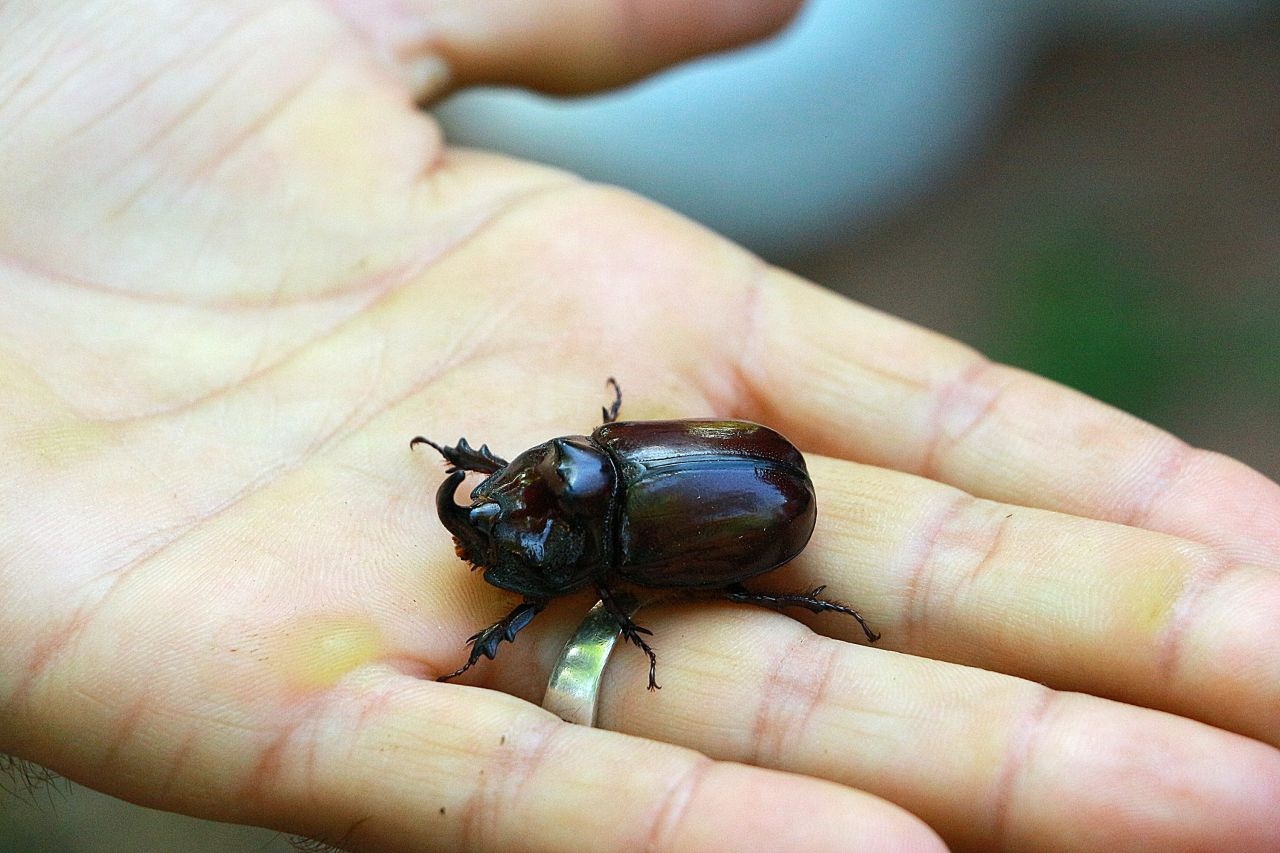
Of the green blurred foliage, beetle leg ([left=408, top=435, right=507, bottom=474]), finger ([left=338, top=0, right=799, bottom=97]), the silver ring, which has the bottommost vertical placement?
the green blurred foliage

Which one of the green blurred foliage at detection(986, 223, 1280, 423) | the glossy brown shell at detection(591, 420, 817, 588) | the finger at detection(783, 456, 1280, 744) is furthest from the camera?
the green blurred foliage at detection(986, 223, 1280, 423)

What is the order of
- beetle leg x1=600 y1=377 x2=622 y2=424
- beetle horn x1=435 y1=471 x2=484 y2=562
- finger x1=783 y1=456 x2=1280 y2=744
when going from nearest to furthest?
finger x1=783 y1=456 x2=1280 y2=744 < beetle horn x1=435 y1=471 x2=484 y2=562 < beetle leg x1=600 y1=377 x2=622 y2=424

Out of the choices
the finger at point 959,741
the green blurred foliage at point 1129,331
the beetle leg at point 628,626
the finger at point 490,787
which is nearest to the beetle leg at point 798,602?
the finger at point 959,741

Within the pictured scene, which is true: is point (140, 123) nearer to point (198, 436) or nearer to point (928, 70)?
point (198, 436)

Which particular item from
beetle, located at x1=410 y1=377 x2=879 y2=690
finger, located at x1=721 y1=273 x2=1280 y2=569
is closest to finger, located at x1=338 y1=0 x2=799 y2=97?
finger, located at x1=721 y1=273 x2=1280 y2=569

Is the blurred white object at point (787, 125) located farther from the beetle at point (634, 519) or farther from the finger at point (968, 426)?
the beetle at point (634, 519)

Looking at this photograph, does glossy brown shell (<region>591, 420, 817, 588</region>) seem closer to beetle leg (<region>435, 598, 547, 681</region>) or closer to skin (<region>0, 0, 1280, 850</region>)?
skin (<region>0, 0, 1280, 850</region>)

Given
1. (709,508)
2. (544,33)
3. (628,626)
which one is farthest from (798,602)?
(544,33)

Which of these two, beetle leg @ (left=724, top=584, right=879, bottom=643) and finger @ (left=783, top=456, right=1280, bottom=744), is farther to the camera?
beetle leg @ (left=724, top=584, right=879, bottom=643)
